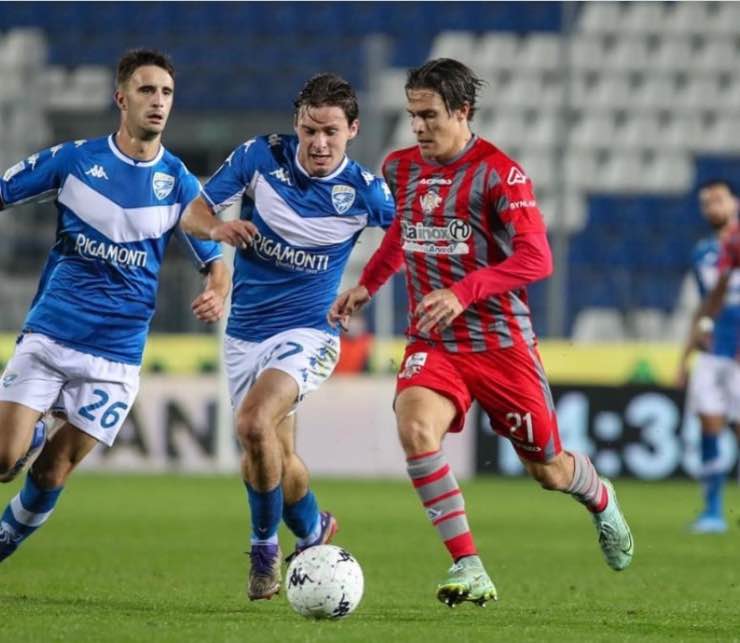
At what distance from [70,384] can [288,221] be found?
1.16 m

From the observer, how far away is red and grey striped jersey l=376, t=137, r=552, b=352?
6555 mm

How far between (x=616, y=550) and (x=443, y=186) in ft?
5.89

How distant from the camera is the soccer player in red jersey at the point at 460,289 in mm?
6535

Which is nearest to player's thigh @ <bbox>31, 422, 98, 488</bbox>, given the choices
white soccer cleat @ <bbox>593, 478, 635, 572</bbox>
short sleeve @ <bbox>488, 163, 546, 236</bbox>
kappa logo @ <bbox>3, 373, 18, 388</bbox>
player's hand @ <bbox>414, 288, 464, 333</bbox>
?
kappa logo @ <bbox>3, 373, 18, 388</bbox>

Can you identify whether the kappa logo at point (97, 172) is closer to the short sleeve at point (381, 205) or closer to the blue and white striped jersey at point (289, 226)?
the blue and white striped jersey at point (289, 226)

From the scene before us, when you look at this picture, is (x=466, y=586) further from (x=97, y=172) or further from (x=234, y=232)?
(x=97, y=172)

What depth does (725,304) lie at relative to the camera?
12414 millimetres

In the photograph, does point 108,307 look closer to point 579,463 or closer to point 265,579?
point 265,579

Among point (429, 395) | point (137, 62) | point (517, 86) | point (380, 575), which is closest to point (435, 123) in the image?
point (429, 395)

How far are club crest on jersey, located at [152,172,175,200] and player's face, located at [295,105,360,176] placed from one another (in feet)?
1.93

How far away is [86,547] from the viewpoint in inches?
388

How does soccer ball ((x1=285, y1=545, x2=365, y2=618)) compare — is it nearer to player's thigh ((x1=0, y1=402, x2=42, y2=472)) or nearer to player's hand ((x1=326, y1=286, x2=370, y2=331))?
player's hand ((x1=326, y1=286, x2=370, y2=331))

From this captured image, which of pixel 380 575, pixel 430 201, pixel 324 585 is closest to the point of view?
pixel 324 585

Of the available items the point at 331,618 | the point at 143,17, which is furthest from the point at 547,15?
the point at 331,618
